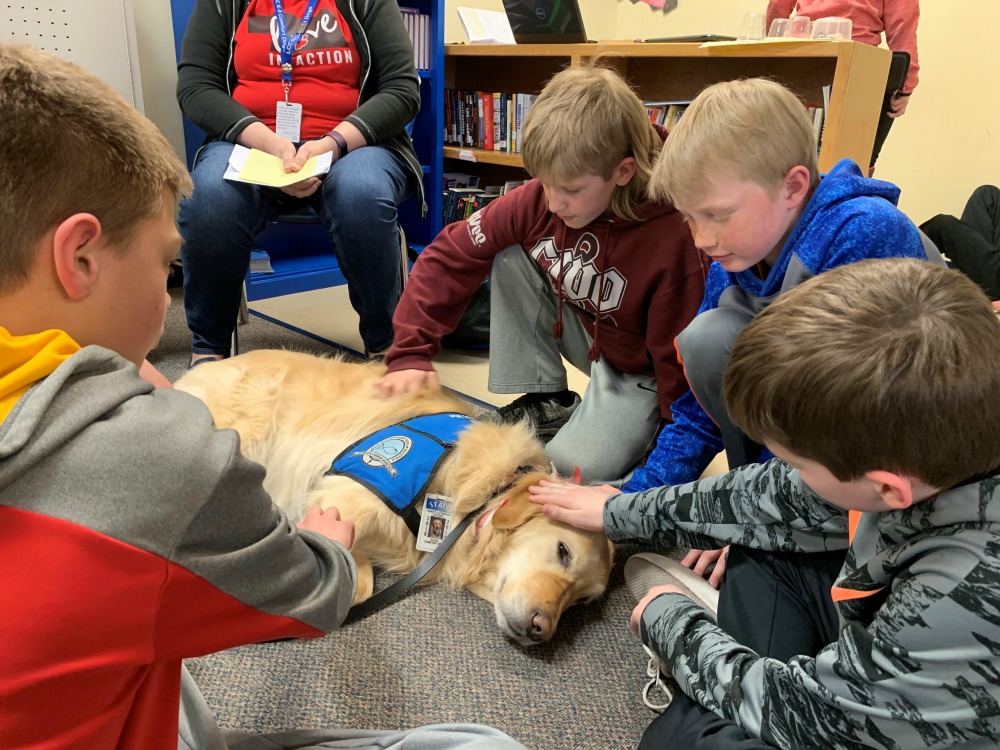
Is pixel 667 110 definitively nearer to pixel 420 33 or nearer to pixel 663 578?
pixel 420 33

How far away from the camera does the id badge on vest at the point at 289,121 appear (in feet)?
8.13

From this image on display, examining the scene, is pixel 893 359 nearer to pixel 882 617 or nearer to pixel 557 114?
pixel 882 617

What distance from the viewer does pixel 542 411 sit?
231 cm

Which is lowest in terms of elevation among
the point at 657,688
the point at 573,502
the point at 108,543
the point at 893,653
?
the point at 657,688

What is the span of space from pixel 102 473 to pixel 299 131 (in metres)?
2.16

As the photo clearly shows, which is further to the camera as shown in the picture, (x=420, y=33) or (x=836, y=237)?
(x=420, y=33)

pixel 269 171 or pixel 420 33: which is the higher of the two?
pixel 420 33

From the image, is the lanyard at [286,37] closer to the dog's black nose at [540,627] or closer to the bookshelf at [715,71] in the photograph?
the bookshelf at [715,71]

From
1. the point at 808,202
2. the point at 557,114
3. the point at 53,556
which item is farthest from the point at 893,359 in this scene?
the point at 557,114

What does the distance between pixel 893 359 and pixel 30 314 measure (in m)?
0.87

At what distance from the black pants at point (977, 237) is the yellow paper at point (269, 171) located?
3175mm

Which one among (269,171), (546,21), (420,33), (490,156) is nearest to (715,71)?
(546,21)

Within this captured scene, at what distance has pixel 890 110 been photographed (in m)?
3.40

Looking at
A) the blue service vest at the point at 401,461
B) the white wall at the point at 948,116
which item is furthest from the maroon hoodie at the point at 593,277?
the white wall at the point at 948,116
